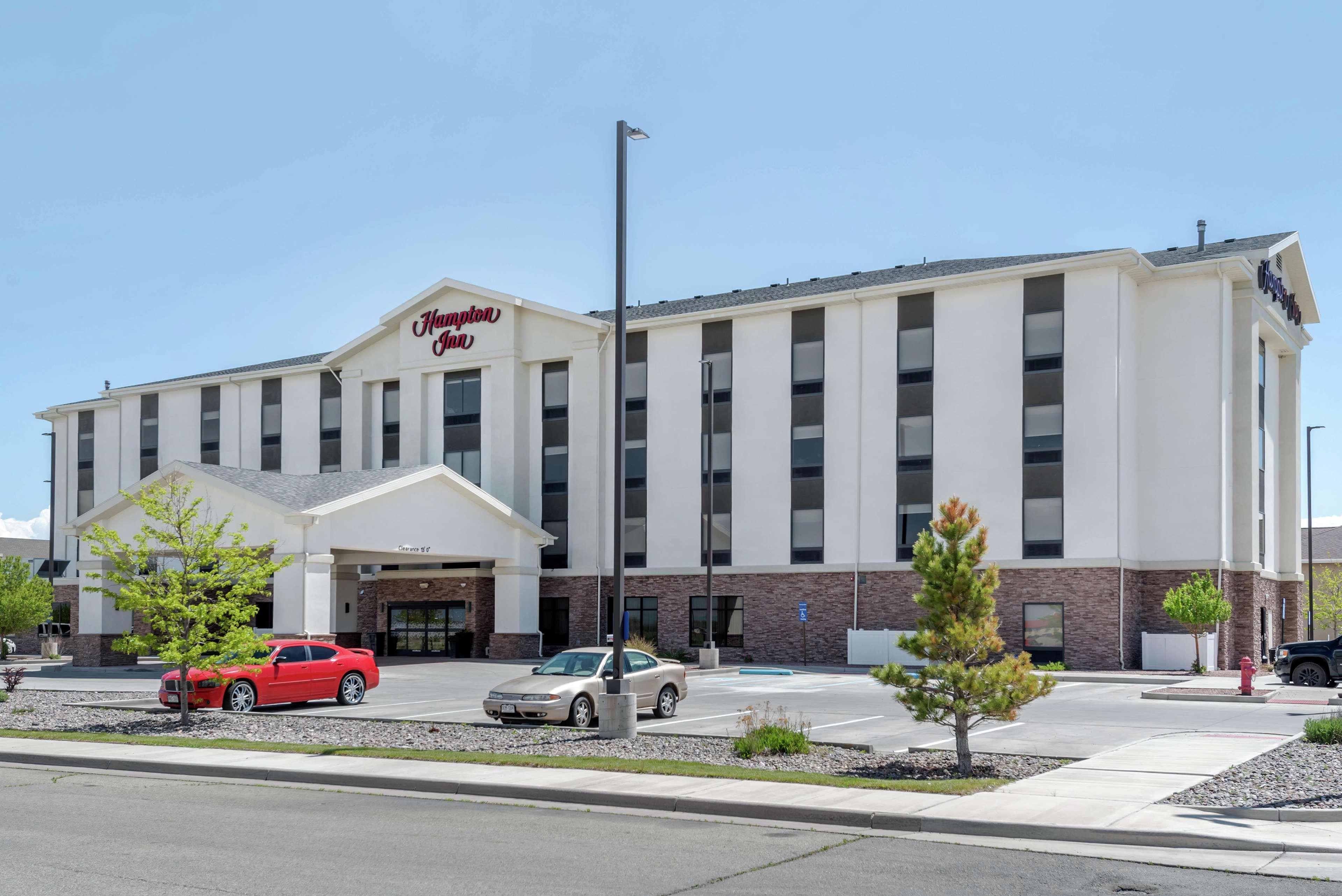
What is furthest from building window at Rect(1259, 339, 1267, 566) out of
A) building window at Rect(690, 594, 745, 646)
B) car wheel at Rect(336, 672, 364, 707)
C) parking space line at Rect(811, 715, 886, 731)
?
car wheel at Rect(336, 672, 364, 707)

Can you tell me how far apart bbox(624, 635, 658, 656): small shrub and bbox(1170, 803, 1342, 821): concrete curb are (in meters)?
28.2

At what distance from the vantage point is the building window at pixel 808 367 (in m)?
46.9

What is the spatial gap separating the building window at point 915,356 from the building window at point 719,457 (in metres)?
7.24

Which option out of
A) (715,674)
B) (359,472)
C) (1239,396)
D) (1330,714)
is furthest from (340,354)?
(1330,714)

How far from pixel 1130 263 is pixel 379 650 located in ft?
112

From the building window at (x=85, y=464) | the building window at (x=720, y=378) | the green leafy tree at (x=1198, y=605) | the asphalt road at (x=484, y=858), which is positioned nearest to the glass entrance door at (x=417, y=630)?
the building window at (x=720, y=378)

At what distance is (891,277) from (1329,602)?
1573 inches

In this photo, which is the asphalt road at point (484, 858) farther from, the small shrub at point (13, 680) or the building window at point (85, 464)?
the building window at point (85, 464)

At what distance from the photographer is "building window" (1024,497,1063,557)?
139 ft

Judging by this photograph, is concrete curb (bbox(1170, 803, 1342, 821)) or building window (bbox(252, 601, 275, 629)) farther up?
concrete curb (bbox(1170, 803, 1342, 821))

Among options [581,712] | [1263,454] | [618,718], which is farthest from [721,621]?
[618,718]

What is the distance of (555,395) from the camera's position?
51812 mm

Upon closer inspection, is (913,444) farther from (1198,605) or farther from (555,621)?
(555,621)

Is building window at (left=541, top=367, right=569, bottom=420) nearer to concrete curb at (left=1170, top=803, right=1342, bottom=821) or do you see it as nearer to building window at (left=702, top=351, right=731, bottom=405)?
building window at (left=702, top=351, right=731, bottom=405)
